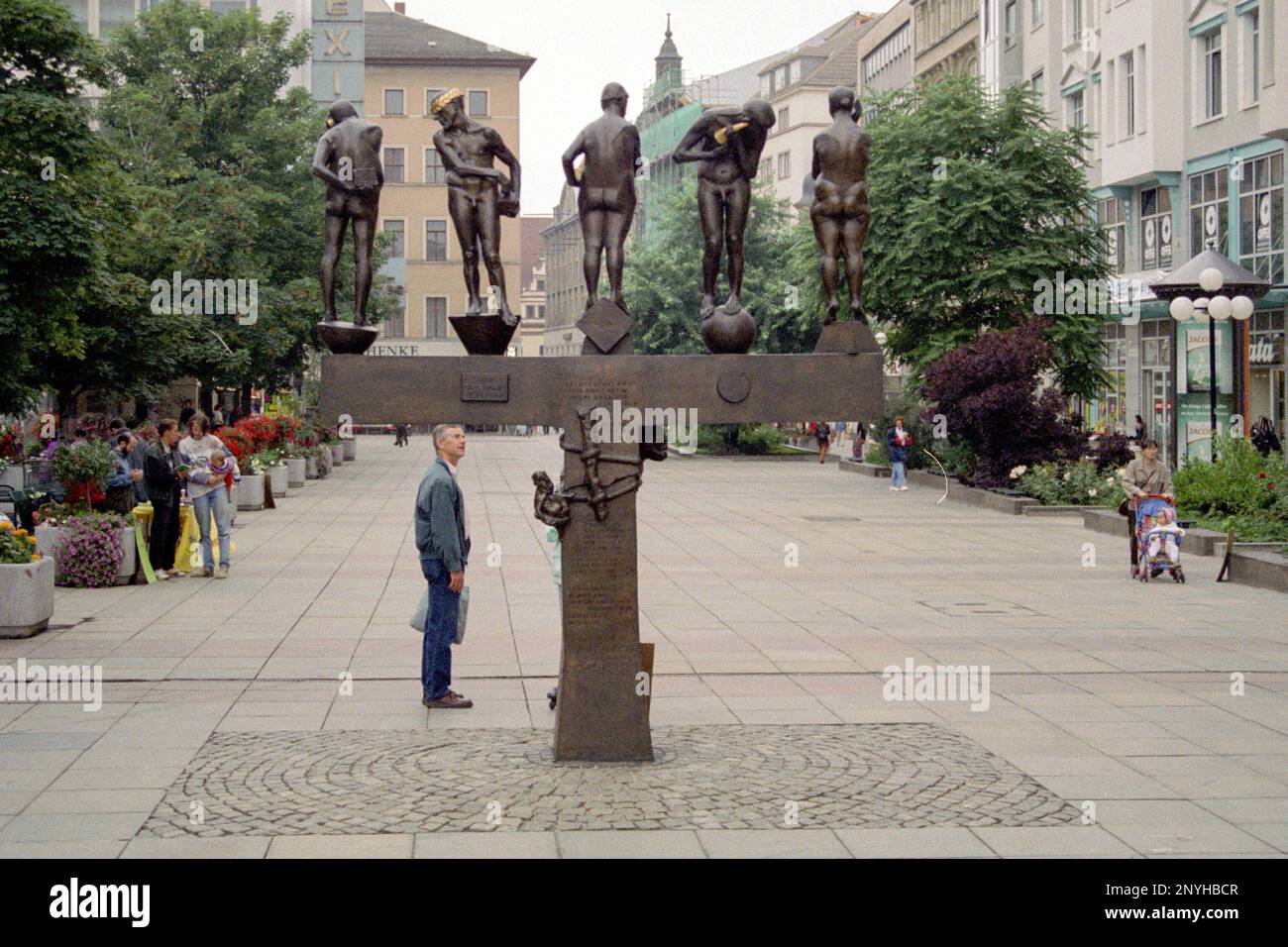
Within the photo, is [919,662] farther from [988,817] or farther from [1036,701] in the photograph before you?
[988,817]

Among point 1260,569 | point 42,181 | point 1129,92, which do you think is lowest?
point 1260,569

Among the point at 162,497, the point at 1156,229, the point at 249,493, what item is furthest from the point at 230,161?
the point at 162,497

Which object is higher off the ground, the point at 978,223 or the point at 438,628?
the point at 978,223

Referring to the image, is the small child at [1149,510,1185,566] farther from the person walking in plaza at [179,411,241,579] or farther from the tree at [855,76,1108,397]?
the tree at [855,76,1108,397]

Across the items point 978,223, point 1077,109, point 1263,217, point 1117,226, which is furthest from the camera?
point 1077,109

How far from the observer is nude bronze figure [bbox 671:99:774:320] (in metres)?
9.06

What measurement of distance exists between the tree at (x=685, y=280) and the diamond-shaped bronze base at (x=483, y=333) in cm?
4870

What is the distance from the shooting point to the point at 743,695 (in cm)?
1196

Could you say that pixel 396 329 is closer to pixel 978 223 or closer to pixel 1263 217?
pixel 978 223

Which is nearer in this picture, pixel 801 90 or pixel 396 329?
pixel 396 329

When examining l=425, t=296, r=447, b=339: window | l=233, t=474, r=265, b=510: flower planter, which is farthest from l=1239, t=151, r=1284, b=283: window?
l=425, t=296, r=447, b=339: window

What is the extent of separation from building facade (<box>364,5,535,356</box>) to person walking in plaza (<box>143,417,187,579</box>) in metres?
78.3

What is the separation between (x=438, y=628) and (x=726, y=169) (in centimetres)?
383

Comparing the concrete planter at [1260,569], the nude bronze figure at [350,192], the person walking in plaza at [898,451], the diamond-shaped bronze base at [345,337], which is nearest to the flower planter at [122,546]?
the diamond-shaped bronze base at [345,337]
